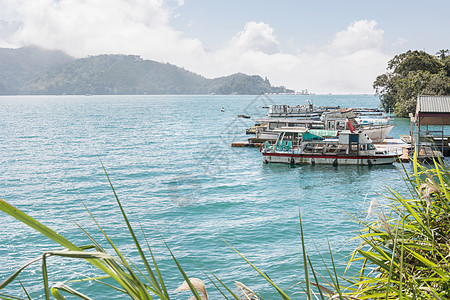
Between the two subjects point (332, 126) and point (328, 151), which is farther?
point (332, 126)

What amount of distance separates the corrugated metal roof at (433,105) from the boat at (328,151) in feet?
12.4

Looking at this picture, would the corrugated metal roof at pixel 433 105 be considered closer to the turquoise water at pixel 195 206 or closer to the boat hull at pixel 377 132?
the turquoise water at pixel 195 206

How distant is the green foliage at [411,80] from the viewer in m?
60.6

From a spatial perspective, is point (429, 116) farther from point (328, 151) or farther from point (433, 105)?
point (328, 151)

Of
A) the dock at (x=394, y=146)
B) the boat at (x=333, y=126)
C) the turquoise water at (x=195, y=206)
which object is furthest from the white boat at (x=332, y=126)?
the turquoise water at (x=195, y=206)

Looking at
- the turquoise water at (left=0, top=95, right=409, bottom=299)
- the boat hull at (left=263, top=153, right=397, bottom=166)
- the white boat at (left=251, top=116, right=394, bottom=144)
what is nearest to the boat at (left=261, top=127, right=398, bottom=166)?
the boat hull at (left=263, top=153, right=397, bottom=166)

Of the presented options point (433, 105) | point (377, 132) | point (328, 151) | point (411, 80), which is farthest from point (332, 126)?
point (411, 80)

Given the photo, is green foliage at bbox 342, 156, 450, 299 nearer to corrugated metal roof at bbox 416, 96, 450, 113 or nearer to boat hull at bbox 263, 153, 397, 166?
corrugated metal roof at bbox 416, 96, 450, 113

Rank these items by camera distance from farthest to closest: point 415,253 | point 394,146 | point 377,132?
1. point 377,132
2. point 394,146
3. point 415,253

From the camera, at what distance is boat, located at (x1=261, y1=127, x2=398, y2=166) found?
31.2 m

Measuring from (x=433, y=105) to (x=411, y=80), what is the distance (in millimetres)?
40884

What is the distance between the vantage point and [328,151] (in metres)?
32.8

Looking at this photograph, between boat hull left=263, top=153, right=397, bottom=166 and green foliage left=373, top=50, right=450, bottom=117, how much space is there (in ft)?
109

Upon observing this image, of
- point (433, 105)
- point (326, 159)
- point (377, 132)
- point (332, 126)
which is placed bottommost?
point (326, 159)
